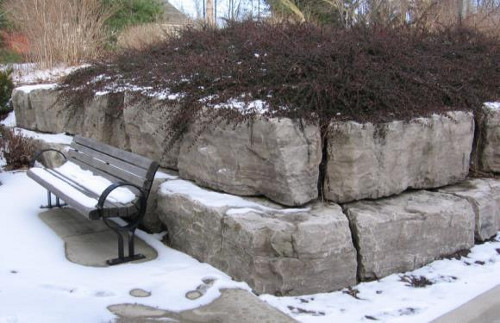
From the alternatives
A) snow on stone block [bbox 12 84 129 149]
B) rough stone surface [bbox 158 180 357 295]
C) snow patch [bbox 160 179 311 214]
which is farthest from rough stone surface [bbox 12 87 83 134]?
rough stone surface [bbox 158 180 357 295]

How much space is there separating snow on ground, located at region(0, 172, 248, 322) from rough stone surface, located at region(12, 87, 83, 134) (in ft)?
7.53

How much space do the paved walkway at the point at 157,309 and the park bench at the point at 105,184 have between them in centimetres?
17

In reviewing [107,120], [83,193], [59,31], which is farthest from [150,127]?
[59,31]

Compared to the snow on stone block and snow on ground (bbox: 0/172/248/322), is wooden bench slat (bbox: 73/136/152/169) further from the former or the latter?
snow on ground (bbox: 0/172/248/322)

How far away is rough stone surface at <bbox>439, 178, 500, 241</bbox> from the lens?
14.5 feet

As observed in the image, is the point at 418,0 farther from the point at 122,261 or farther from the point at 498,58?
the point at 122,261

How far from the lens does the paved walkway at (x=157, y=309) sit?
10.2ft

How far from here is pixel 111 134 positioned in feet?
19.1

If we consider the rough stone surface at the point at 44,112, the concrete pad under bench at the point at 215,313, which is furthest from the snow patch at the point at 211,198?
the rough stone surface at the point at 44,112

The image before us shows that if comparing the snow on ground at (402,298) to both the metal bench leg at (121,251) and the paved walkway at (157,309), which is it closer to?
the paved walkway at (157,309)

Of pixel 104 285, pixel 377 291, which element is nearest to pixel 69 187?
pixel 104 285

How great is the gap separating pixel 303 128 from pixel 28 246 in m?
2.47

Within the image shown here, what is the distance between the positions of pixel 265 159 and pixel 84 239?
184 centimetres

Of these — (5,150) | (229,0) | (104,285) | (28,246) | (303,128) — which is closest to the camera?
(104,285)
